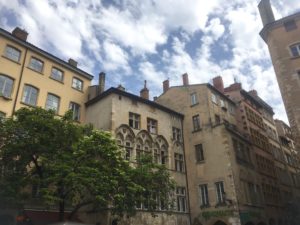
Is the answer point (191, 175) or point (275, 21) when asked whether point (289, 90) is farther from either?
point (191, 175)

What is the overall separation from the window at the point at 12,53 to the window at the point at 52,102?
4.05 m

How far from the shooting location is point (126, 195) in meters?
17.3

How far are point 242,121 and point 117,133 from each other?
18424mm

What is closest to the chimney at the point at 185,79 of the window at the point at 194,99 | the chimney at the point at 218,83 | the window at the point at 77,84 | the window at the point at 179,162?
the window at the point at 194,99

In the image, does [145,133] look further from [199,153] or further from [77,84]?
[77,84]

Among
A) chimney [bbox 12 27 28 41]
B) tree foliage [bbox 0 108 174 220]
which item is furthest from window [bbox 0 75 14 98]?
tree foliage [bbox 0 108 174 220]

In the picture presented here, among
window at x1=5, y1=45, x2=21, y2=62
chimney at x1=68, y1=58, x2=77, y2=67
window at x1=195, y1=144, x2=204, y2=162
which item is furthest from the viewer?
window at x1=195, y1=144, x2=204, y2=162

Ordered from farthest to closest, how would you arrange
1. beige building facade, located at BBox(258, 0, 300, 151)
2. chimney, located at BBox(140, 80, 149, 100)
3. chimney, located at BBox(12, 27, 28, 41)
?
chimney, located at BBox(140, 80, 149, 100)
chimney, located at BBox(12, 27, 28, 41)
beige building facade, located at BBox(258, 0, 300, 151)

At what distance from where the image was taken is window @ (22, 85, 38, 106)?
2367cm

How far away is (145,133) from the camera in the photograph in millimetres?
27156

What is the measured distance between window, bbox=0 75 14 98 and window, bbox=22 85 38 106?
1.20m

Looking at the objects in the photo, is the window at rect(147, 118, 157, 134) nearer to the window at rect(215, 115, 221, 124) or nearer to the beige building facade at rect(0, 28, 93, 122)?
the beige building facade at rect(0, 28, 93, 122)

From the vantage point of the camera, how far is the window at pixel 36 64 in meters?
25.3

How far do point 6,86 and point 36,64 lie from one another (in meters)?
3.95
